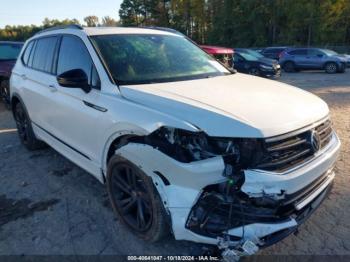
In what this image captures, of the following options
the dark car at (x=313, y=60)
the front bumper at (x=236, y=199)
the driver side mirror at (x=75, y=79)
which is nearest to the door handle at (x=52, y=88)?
the driver side mirror at (x=75, y=79)

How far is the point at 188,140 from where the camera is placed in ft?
9.00

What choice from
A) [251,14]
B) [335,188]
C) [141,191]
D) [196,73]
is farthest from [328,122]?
[251,14]

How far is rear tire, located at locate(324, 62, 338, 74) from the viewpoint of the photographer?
20594 millimetres

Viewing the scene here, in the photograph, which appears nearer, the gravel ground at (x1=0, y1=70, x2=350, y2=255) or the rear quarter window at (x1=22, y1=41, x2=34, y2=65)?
the gravel ground at (x1=0, y1=70, x2=350, y2=255)

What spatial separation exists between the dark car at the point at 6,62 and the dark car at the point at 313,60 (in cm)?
1662

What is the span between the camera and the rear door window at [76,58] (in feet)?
12.0

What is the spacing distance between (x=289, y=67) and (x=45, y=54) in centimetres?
2004

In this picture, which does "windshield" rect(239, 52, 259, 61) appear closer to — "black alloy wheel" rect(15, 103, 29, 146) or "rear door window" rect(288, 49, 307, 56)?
"rear door window" rect(288, 49, 307, 56)

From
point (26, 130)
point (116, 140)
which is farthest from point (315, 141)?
point (26, 130)

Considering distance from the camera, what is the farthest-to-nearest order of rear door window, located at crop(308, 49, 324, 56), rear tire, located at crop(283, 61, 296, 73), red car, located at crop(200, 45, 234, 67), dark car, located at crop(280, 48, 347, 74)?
rear tire, located at crop(283, 61, 296, 73) < rear door window, located at crop(308, 49, 324, 56) < dark car, located at crop(280, 48, 347, 74) < red car, located at crop(200, 45, 234, 67)

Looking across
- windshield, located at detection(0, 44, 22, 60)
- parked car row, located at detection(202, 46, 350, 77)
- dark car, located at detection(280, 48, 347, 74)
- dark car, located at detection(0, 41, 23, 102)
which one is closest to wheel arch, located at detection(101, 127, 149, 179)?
dark car, located at detection(0, 41, 23, 102)

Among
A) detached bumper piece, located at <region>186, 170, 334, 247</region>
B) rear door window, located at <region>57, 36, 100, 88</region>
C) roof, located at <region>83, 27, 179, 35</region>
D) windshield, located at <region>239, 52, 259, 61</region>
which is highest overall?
roof, located at <region>83, 27, 179, 35</region>

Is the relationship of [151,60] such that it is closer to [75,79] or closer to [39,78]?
[75,79]

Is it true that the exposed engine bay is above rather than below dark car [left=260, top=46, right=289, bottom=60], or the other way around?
above
